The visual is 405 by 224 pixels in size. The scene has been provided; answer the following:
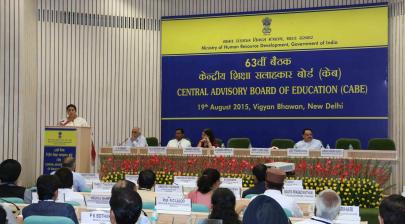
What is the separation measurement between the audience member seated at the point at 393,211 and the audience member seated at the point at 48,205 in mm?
2224

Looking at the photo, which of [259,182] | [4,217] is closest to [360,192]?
[259,182]

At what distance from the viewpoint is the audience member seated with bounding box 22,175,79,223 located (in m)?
4.27

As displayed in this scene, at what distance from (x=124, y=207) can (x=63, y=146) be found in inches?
269

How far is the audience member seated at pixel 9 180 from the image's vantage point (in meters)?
5.82

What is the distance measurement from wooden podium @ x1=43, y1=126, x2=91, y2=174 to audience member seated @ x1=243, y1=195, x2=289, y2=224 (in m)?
5.79

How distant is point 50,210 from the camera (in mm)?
4309

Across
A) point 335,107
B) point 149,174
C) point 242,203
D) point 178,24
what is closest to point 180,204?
point 242,203

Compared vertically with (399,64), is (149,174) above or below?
below

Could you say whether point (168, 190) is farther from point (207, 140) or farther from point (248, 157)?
point (207, 140)

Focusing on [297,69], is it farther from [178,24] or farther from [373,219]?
[373,219]

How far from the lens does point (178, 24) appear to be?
13508 mm

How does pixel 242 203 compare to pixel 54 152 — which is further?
pixel 54 152

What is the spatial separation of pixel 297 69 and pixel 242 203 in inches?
315

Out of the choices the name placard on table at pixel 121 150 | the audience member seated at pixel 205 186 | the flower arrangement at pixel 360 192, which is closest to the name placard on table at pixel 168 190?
the audience member seated at pixel 205 186
